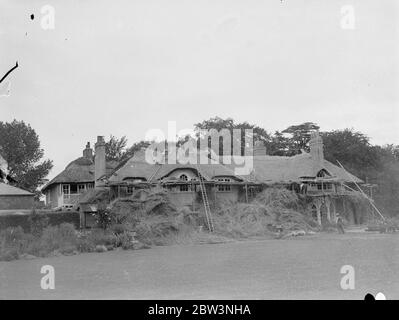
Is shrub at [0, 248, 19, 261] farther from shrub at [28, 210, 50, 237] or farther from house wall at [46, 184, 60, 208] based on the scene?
house wall at [46, 184, 60, 208]

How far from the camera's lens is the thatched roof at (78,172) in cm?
4119

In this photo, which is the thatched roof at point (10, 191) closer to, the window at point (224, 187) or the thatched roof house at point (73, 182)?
the thatched roof house at point (73, 182)

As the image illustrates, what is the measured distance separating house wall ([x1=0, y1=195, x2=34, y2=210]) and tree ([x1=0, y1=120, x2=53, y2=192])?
11103 mm

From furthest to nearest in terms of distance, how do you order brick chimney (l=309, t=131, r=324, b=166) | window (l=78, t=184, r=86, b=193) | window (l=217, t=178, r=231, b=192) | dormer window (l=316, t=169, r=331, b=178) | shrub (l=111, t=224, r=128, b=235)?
brick chimney (l=309, t=131, r=324, b=166)
dormer window (l=316, t=169, r=331, b=178)
window (l=78, t=184, r=86, b=193)
window (l=217, t=178, r=231, b=192)
shrub (l=111, t=224, r=128, b=235)

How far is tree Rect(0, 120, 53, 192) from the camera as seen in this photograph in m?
49.4

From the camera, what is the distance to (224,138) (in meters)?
57.3

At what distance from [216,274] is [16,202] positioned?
27105 mm

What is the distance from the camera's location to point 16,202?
38000 mm

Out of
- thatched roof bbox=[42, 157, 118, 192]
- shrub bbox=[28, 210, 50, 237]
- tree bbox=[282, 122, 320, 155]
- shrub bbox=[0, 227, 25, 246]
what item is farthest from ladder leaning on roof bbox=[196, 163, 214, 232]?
tree bbox=[282, 122, 320, 155]

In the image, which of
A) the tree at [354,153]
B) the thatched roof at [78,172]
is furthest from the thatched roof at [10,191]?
the tree at [354,153]

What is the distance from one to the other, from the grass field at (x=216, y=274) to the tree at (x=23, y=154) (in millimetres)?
29444

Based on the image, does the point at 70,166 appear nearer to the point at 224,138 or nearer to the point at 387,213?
the point at 224,138
